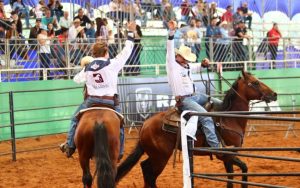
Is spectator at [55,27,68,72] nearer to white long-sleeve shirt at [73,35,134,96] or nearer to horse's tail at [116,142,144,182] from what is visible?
horse's tail at [116,142,144,182]

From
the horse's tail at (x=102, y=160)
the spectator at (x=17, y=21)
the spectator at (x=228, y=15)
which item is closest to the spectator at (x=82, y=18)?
the spectator at (x=17, y=21)

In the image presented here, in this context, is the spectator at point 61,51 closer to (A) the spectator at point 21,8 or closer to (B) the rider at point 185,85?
(A) the spectator at point 21,8

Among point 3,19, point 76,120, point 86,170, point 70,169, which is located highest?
point 3,19

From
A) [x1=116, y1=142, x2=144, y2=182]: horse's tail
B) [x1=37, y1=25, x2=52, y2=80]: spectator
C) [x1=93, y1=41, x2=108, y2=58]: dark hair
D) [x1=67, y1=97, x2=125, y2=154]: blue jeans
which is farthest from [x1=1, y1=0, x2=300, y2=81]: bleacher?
[x1=93, y1=41, x2=108, y2=58]: dark hair

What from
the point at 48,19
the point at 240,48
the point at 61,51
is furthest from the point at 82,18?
the point at 240,48

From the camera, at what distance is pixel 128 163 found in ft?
29.7

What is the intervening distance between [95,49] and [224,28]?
48.2 feet

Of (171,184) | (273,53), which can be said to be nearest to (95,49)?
(171,184)

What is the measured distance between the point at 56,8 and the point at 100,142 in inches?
470

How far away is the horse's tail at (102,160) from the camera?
7637 mm

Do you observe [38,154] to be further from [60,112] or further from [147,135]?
[147,135]

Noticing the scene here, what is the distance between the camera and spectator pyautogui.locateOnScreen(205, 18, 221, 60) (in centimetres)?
1994

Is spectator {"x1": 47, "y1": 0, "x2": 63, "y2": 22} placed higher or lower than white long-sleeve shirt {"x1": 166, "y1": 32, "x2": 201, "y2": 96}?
higher

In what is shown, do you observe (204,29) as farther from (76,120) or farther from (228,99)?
(76,120)
